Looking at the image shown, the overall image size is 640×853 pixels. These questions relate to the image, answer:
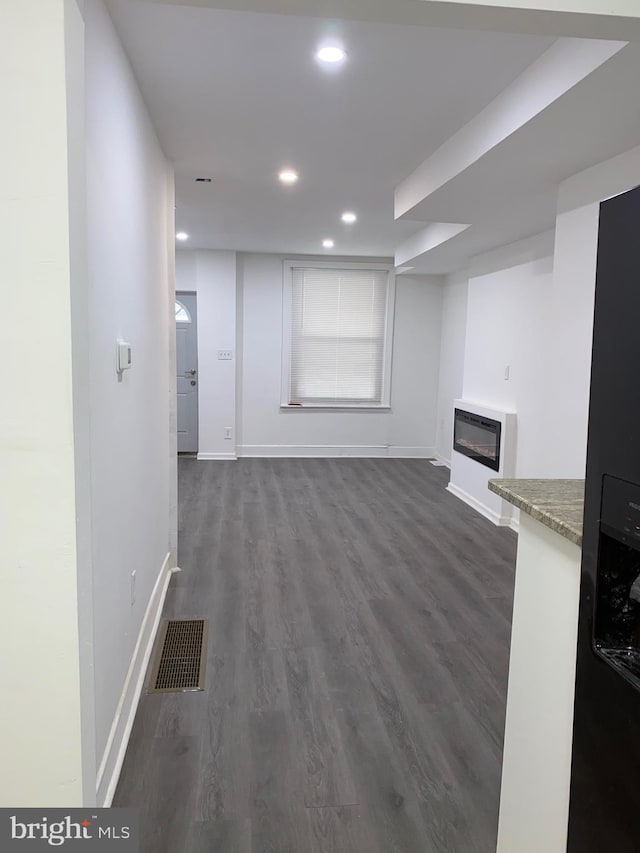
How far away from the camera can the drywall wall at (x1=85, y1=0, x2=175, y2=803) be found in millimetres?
1747

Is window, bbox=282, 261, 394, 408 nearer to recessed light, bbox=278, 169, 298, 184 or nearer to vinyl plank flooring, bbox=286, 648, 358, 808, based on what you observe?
recessed light, bbox=278, 169, 298, 184

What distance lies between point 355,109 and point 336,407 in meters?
5.23

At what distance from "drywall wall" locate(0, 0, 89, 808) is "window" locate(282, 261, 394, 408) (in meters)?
6.37

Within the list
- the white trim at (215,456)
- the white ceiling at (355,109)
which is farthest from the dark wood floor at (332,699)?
the white trim at (215,456)

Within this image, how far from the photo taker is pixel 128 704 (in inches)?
90.1

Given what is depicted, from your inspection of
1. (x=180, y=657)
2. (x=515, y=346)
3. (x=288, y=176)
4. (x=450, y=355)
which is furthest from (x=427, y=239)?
(x=180, y=657)

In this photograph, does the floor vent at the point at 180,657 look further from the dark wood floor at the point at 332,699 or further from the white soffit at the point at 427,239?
the white soffit at the point at 427,239

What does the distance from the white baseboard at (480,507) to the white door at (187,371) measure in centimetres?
342

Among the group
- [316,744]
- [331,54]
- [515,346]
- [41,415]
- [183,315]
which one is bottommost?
[316,744]

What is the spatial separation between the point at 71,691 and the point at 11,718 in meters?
0.13

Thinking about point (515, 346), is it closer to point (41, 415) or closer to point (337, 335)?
point (337, 335)

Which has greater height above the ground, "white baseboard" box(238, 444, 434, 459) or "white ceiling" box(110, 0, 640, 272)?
"white ceiling" box(110, 0, 640, 272)

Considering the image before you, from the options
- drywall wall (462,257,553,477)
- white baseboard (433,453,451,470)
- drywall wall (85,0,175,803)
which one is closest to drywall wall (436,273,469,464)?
white baseboard (433,453,451,470)

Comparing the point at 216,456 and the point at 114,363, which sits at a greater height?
the point at 114,363
